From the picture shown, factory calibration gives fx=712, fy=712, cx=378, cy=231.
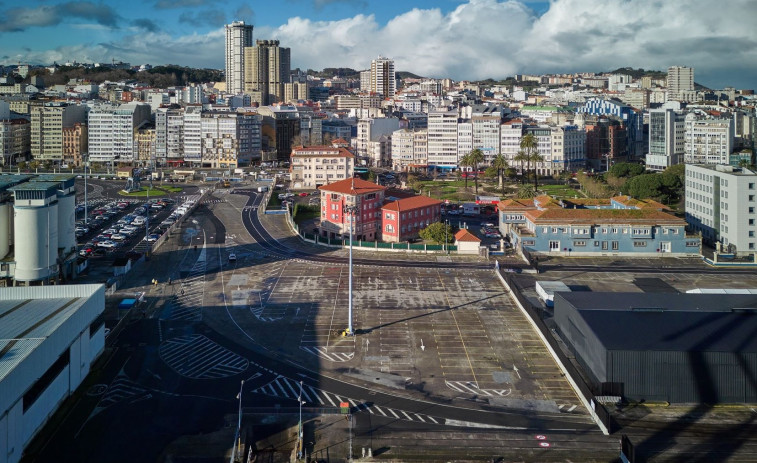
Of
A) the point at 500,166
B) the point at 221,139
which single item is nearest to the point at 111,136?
the point at 221,139

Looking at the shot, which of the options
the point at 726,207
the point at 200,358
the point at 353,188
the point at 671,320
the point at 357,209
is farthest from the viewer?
the point at 353,188

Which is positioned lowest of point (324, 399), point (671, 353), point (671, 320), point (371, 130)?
point (324, 399)

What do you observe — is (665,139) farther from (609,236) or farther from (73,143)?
(73,143)

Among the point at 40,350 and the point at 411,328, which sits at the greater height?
the point at 40,350

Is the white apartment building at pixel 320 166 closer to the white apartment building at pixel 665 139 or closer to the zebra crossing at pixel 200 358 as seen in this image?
the white apartment building at pixel 665 139

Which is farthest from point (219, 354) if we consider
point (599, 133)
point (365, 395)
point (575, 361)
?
point (599, 133)
